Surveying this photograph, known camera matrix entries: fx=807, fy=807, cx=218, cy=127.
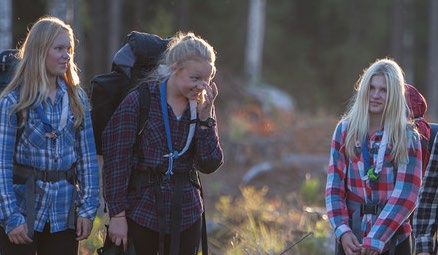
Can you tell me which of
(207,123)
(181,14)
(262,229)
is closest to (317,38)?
(181,14)

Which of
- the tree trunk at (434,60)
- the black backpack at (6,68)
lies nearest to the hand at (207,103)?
the black backpack at (6,68)

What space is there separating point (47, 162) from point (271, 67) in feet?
112

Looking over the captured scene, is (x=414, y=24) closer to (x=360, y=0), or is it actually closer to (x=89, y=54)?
(x=360, y=0)

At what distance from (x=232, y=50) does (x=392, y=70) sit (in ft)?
99.0

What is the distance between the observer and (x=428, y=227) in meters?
4.42

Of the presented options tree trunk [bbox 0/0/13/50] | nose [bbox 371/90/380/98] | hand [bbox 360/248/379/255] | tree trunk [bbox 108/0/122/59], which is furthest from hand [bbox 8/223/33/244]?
tree trunk [bbox 108/0/122/59]

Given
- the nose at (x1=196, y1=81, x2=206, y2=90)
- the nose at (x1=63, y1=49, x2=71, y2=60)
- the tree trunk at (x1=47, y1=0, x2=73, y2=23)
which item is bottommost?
the nose at (x1=196, y1=81, x2=206, y2=90)

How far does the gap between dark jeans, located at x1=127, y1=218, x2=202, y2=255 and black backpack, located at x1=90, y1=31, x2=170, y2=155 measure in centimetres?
57

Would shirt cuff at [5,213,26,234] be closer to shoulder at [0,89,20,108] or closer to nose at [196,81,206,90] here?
shoulder at [0,89,20,108]

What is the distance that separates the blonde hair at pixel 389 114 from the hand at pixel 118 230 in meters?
1.29

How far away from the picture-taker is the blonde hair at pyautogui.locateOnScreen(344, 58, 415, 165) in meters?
4.38

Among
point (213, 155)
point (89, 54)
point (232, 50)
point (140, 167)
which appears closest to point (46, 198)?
point (140, 167)

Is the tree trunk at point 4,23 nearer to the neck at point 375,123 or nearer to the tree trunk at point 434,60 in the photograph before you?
the neck at point 375,123

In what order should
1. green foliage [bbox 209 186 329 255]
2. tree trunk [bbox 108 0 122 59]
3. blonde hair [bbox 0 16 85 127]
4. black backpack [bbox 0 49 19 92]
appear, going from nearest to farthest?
blonde hair [bbox 0 16 85 127] < black backpack [bbox 0 49 19 92] < green foliage [bbox 209 186 329 255] < tree trunk [bbox 108 0 122 59]
